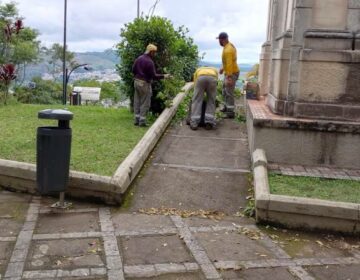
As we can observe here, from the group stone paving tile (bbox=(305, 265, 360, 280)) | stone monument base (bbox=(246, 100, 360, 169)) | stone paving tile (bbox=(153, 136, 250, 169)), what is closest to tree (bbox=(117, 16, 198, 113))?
stone paving tile (bbox=(153, 136, 250, 169))

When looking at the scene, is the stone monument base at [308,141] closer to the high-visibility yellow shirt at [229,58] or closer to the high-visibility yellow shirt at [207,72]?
the high-visibility yellow shirt at [207,72]

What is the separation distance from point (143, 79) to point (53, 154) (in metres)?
5.00

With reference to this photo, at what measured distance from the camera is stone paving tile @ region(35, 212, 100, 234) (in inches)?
215

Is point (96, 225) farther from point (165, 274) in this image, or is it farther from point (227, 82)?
point (227, 82)

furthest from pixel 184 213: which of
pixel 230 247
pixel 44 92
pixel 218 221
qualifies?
pixel 44 92

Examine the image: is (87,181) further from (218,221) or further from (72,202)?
(218,221)

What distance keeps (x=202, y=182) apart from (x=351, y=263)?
2818 mm

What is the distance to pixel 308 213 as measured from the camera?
5785 millimetres

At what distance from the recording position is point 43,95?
4653cm

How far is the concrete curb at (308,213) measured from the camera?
571cm

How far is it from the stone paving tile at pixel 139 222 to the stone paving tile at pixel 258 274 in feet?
4.25

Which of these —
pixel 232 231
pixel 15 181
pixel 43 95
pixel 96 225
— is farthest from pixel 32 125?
pixel 43 95

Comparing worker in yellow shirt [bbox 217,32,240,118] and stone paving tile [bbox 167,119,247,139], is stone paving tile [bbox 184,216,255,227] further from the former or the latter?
worker in yellow shirt [bbox 217,32,240,118]

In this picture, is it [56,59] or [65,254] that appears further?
[56,59]
